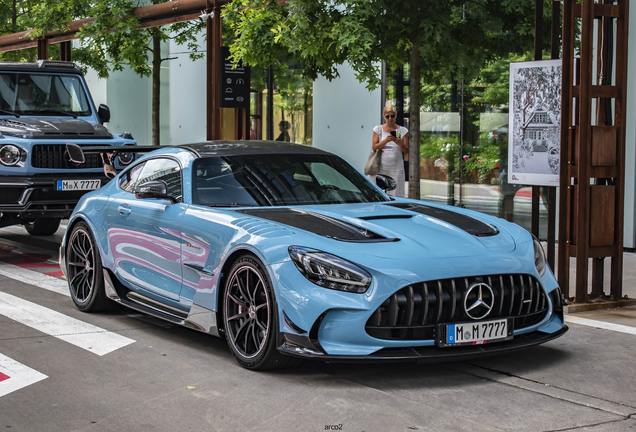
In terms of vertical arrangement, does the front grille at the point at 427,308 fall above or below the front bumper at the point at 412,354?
above

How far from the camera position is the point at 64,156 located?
10711 mm

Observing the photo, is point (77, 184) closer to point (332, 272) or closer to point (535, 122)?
point (535, 122)

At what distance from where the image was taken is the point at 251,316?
17.2ft

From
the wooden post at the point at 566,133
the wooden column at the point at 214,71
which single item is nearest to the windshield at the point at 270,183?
the wooden post at the point at 566,133

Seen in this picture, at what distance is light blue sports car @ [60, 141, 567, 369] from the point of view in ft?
15.8

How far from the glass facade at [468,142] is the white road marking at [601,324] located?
6.24 meters

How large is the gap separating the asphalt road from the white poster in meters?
1.83

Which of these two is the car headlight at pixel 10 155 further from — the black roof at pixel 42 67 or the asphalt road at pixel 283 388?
the asphalt road at pixel 283 388

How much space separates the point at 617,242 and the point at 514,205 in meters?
6.34

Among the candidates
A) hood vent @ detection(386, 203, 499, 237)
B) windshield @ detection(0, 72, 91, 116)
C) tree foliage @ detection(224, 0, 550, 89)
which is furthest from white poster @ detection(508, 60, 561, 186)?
windshield @ detection(0, 72, 91, 116)

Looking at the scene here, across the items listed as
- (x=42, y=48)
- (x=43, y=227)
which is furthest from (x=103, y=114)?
(x=42, y=48)

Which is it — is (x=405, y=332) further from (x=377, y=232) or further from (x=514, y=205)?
(x=514, y=205)

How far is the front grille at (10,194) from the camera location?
1027 cm

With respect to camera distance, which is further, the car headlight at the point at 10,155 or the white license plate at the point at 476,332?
the car headlight at the point at 10,155
